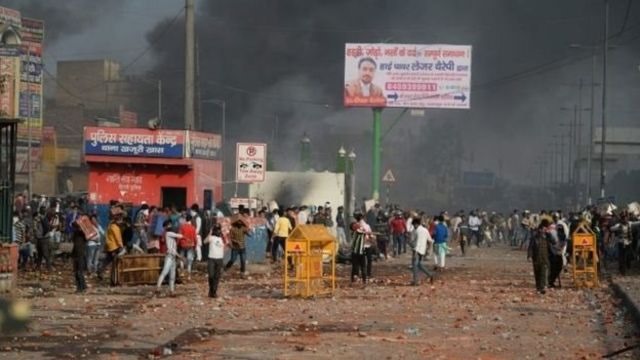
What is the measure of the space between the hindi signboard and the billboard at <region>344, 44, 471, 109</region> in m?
26.8

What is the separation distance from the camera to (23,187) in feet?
177

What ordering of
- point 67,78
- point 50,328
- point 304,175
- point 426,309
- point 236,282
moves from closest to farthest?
point 50,328 < point 426,309 < point 236,282 < point 304,175 < point 67,78

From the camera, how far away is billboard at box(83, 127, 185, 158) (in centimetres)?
3175

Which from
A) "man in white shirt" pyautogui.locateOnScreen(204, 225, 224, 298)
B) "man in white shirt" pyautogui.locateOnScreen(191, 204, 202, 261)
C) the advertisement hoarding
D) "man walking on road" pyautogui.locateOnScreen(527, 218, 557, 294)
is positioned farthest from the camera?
the advertisement hoarding

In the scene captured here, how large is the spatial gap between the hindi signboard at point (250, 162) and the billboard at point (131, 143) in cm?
797

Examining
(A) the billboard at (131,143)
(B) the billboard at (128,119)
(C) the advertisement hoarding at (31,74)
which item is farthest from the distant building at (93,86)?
(A) the billboard at (131,143)

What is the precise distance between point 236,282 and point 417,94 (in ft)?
97.0

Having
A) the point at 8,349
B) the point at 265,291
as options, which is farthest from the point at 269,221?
the point at 8,349

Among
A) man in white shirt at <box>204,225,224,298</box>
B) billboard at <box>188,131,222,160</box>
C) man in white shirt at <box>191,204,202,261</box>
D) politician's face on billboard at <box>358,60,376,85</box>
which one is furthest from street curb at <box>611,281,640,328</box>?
politician's face on billboard at <box>358,60,376,85</box>

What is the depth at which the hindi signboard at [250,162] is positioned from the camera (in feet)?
78.3

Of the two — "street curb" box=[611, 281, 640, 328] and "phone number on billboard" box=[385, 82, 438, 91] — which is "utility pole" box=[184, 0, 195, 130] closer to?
"street curb" box=[611, 281, 640, 328]

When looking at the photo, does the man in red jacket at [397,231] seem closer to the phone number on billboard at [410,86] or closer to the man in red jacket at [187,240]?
the man in red jacket at [187,240]

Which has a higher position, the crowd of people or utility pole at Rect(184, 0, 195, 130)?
utility pole at Rect(184, 0, 195, 130)

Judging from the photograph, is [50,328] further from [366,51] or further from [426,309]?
[366,51]
